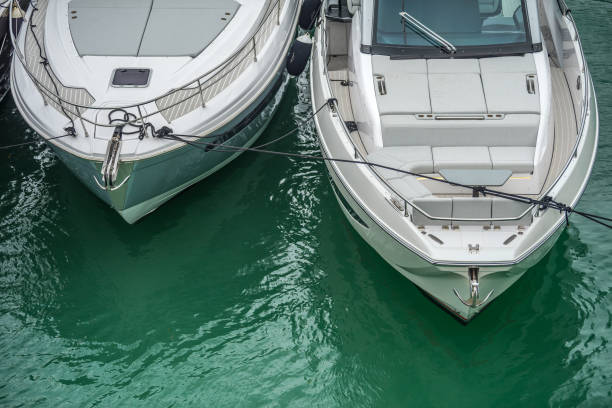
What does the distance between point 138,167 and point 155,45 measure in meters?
1.92

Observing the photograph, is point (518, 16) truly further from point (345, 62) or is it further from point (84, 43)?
point (84, 43)

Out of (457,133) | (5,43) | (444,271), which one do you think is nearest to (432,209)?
(444,271)

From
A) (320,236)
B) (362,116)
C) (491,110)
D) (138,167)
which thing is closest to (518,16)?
(491,110)

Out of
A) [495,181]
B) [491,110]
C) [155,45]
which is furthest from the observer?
[155,45]

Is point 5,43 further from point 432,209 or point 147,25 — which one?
point 432,209

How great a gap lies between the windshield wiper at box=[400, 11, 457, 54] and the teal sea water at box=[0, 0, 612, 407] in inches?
89.1

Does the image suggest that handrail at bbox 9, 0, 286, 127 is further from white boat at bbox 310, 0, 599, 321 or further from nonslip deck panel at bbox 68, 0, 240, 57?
white boat at bbox 310, 0, 599, 321

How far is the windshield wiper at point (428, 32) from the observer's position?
820 cm

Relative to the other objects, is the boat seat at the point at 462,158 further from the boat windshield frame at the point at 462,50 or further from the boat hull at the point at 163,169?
the boat hull at the point at 163,169

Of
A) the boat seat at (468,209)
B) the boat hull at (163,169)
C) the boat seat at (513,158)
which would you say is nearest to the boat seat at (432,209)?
the boat seat at (468,209)

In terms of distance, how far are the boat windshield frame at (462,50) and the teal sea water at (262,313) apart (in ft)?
6.27

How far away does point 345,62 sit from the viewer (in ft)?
31.4

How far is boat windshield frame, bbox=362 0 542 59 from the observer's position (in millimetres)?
8250

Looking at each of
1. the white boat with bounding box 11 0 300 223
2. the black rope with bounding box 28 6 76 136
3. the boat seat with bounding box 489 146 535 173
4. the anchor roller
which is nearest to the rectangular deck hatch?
the white boat with bounding box 11 0 300 223
